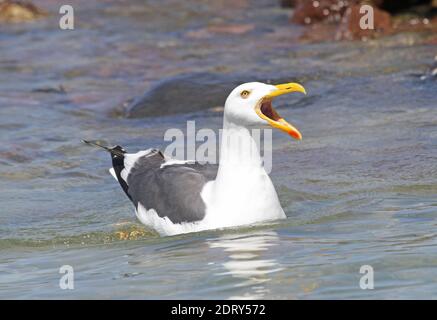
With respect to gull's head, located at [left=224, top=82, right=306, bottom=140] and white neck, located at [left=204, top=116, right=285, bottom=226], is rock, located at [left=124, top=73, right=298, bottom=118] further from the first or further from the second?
gull's head, located at [left=224, top=82, right=306, bottom=140]

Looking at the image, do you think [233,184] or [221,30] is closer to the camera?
[233,184]

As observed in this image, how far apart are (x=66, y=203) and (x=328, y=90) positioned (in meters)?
4.38

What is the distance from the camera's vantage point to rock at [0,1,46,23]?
18.6 m

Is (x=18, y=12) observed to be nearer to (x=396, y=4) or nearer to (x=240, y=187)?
(x=396, y=4)

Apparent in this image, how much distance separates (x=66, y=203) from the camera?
28.5ft

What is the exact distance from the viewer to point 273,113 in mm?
7051

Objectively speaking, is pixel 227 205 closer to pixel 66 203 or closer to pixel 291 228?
pixel 291 228

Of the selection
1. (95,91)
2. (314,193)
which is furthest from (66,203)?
(95,91)

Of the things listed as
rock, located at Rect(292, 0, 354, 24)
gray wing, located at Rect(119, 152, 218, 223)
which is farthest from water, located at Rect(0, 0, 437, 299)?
rock, located at Rect(292, 0, 354, 24)

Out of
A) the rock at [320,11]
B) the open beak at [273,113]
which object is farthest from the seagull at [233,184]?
the rock at [320,11]

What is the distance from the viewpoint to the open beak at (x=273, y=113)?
22.0ft

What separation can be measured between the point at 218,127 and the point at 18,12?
8433 mm

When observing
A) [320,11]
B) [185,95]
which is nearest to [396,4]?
[320,11]
